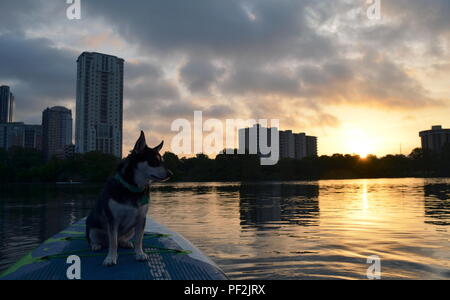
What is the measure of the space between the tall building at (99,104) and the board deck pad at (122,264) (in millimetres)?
180511

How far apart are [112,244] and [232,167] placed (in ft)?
421

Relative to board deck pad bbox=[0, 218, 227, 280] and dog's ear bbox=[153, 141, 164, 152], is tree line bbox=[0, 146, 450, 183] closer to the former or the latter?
board deck pad bbox=[0, 218, 227, 280]

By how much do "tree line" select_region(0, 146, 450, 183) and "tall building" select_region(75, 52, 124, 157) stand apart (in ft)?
141

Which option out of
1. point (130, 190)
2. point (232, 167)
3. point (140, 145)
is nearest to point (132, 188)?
point (130, 190)

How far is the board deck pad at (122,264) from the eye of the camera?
4723 mm

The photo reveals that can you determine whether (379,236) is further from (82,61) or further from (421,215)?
(82,61)

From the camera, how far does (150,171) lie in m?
4.89

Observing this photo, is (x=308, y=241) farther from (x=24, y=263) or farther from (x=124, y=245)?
(x=24, y=263)

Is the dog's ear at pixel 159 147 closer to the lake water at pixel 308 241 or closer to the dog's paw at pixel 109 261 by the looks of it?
the dog's paw at pixel 109 261

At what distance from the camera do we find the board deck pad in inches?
186

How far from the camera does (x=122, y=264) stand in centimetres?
509

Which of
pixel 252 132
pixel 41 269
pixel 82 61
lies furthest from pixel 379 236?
pixel 82 61

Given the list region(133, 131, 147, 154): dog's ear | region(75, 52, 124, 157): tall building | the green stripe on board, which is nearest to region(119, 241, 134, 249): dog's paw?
the green stripe on board

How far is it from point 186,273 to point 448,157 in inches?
6859
